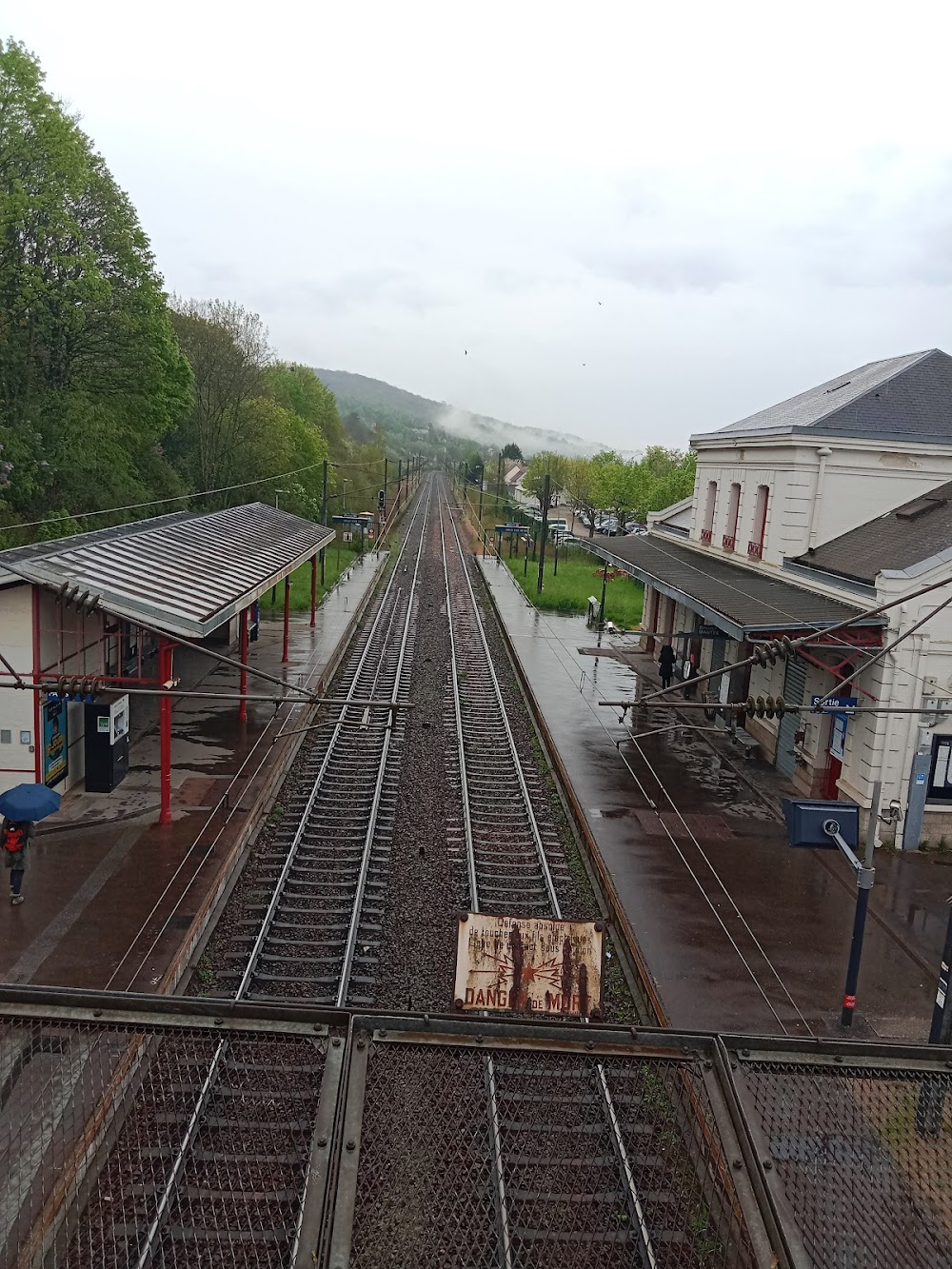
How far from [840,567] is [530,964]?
12810mm

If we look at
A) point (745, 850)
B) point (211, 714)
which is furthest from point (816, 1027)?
point (211, 714)

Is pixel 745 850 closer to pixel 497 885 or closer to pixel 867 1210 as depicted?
pixel 497 885

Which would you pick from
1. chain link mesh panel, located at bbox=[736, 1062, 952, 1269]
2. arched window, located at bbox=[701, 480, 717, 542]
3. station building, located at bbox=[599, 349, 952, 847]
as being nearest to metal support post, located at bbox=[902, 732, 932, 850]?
station building, located at bbox=[599, 349, 952, 847]

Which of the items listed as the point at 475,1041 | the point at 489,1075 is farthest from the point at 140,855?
the point at 475,1041

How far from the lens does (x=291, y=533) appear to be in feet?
99.1

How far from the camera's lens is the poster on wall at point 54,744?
591 inches

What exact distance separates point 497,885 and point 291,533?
1946 centimetres

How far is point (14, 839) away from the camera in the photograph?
1185cm

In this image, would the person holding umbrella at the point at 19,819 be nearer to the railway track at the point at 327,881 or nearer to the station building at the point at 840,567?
the railway track at the point at 327,881

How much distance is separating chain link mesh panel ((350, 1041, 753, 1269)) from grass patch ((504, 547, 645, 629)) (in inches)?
1173

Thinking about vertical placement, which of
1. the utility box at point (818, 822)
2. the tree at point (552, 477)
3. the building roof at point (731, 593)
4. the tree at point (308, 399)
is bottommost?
the utility box at point (818, 822)

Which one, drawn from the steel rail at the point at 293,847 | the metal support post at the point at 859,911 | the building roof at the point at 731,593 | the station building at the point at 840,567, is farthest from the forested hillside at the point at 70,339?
the metal support post at the point at 859,911

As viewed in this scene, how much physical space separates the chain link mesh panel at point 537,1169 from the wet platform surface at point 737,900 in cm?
242

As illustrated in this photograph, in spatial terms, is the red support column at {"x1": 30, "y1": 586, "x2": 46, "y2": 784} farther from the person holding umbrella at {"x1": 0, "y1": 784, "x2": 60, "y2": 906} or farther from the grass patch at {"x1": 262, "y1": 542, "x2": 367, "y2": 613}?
the grass patch at {"x1": 262, "y1": 542, "x2": 367, "y2": 613}
